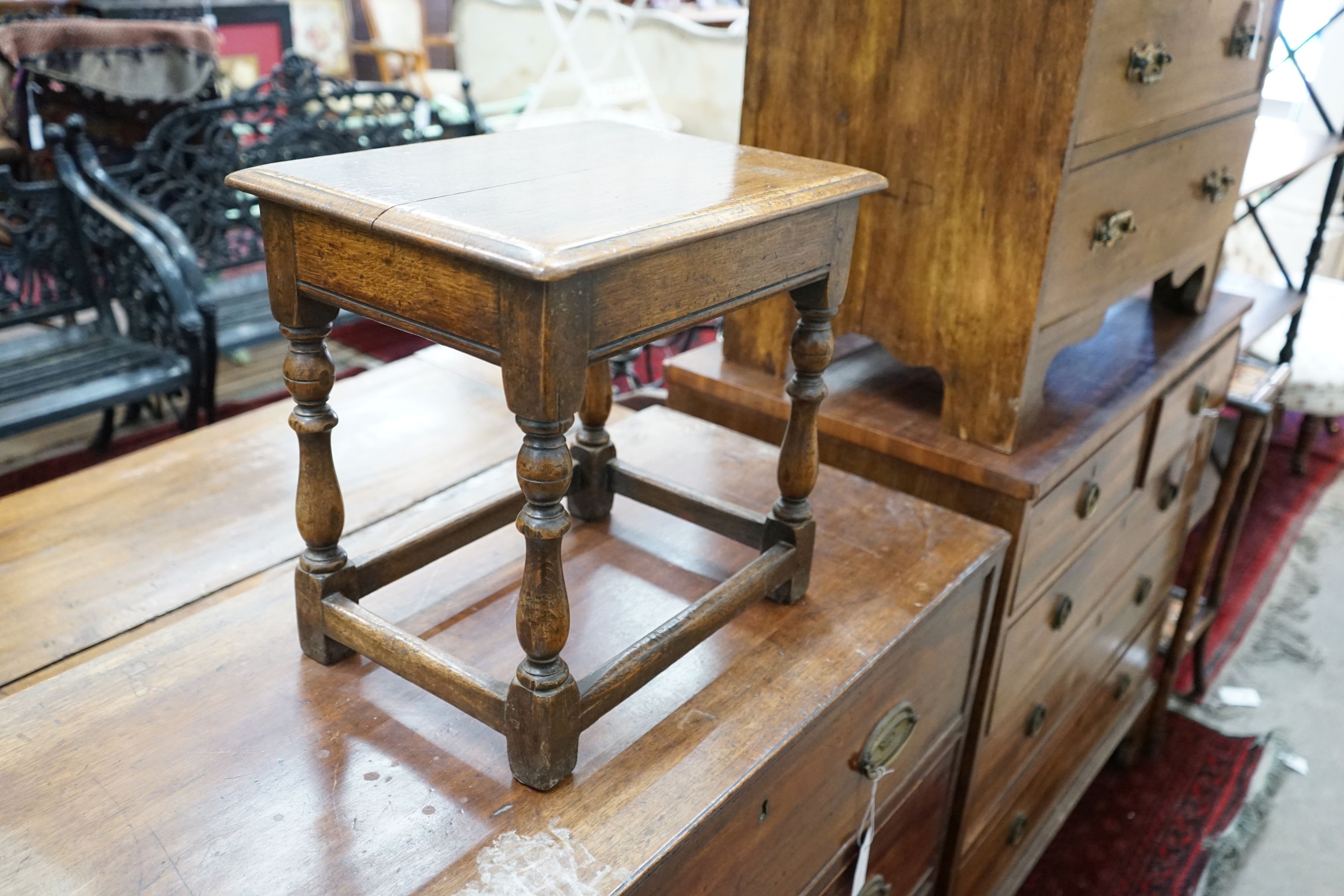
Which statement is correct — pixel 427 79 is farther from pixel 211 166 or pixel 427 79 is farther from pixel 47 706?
pixel 47 706

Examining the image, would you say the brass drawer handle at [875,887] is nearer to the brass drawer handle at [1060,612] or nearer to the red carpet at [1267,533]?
the brass drawer handle at [1060,612]

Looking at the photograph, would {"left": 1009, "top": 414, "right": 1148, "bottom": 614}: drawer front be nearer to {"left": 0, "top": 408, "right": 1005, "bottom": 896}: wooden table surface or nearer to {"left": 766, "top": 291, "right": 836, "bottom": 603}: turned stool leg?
{"left": 0, "top": 408, "right": 1005, "bottom": 896}: wooden table surface

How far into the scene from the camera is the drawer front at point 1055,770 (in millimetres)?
1771

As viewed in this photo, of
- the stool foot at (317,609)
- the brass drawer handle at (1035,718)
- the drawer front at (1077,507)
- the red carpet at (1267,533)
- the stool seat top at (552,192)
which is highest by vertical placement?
the stool seat top at (552,192)

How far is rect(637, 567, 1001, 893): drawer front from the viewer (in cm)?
96

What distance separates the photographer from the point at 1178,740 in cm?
247

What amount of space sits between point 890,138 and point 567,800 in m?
0.93

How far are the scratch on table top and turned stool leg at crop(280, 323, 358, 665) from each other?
32 cm

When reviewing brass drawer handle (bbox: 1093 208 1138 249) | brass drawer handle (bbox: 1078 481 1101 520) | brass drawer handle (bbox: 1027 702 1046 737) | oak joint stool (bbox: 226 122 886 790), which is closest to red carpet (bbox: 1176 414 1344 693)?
brass drawer handle (bbox: 1027 702 1046 737)

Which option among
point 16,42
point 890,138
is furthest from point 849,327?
point 16,42

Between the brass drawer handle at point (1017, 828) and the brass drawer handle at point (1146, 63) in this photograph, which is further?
the brass drawer handle at point (1017, 828)

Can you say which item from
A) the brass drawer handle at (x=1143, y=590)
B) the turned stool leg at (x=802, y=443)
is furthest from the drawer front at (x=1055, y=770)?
the turned stool leg at (x=802, y=443)

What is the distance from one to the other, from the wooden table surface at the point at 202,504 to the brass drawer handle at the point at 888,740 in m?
0.75

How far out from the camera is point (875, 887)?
Answer: 4.52ft
